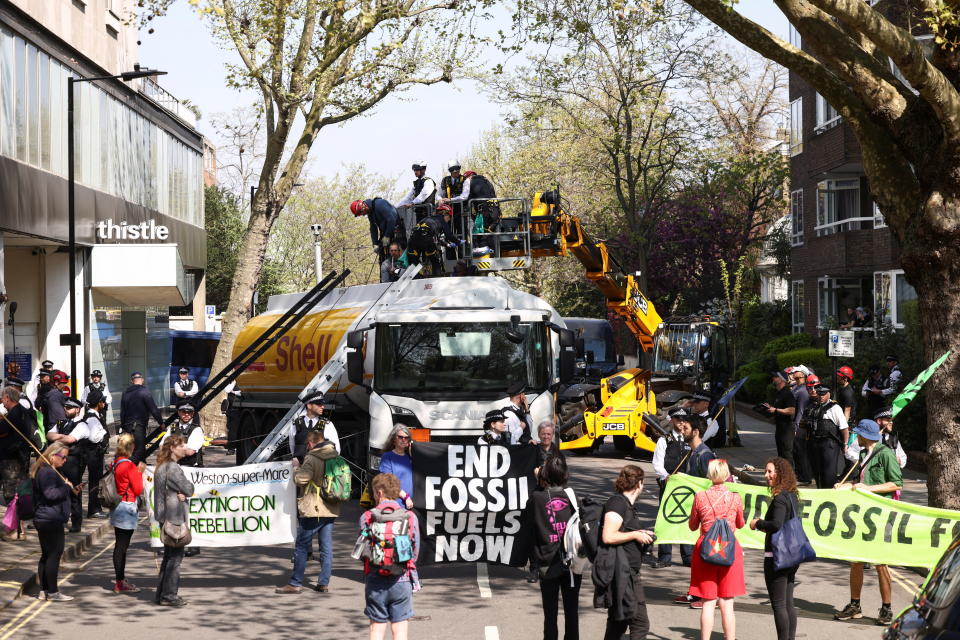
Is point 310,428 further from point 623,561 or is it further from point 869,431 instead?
point 869,431

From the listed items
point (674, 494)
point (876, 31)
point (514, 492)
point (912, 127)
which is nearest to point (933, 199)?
point (912, 127)

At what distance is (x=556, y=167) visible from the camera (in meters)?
62.2

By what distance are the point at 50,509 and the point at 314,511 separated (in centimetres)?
255

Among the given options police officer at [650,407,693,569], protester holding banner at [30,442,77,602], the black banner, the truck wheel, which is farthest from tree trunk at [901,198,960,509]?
the truck wheel

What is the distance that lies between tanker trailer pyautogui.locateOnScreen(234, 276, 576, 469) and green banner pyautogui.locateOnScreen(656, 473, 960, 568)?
527 cm

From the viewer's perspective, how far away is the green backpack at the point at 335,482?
11961 mm

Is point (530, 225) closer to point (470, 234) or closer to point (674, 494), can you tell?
point (470, 234)

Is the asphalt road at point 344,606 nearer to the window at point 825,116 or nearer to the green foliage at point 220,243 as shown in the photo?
the window at point 825,116

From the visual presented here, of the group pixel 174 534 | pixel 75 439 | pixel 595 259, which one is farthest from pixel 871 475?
pixel 595 259

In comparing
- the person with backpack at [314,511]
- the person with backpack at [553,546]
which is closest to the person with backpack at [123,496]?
the person with backpack at [314,511]

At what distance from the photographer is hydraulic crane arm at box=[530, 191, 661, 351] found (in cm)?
2245

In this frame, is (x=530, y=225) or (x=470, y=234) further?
(x=530, y=225)

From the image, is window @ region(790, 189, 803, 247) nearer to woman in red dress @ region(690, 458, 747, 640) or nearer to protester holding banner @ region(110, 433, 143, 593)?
protester holding banner @ region(110, 433, 143, 593)

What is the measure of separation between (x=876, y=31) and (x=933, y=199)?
6.33 ft
